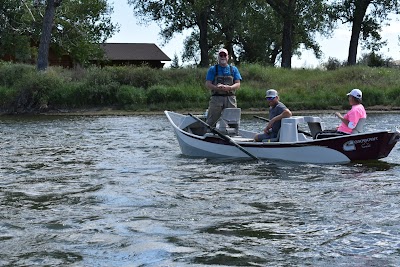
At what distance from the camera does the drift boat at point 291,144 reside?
1416cm

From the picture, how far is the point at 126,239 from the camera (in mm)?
8398

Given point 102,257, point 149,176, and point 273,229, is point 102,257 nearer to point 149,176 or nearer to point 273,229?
point 273,229

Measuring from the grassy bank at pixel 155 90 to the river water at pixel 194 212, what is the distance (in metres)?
19.6

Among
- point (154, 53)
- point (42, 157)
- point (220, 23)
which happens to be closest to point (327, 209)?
point (42, 157)

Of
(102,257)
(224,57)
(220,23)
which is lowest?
(102,257)

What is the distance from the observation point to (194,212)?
388 inches

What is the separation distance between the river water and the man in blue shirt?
122 centimetres

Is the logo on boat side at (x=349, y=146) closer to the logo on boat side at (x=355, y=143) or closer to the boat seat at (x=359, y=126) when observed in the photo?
the logo on boat side at (x=355, y=143)

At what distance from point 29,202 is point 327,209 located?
4.09 metres

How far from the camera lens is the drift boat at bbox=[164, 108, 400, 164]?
1416 centimetres

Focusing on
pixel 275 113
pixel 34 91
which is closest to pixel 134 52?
pixel 34 91

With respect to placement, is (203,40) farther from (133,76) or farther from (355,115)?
(355,115)

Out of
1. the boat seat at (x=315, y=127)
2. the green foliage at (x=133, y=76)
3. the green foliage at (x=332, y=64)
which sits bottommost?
the boat seat at (x=315, y=127)

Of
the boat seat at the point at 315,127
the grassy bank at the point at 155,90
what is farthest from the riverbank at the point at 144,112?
the boat seat at the point at 315,127
